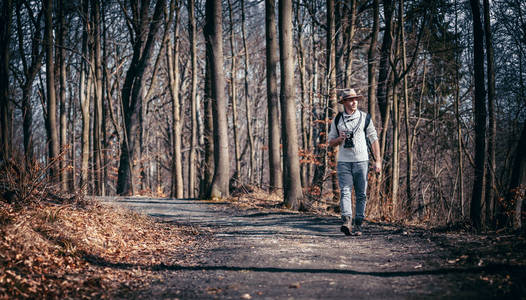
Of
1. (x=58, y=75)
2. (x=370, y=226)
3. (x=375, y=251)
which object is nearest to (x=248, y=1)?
(x=58, y=75)

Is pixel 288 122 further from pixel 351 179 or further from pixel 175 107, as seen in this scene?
pixel 175 107

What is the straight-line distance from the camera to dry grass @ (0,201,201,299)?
4395mm

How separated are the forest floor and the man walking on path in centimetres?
61

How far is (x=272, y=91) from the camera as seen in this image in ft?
45.4

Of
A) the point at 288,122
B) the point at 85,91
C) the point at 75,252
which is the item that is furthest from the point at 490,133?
the point at 85,91

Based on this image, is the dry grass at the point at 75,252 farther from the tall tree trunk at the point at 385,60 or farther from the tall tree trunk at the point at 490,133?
the tall tree trunk at the point at 385,60

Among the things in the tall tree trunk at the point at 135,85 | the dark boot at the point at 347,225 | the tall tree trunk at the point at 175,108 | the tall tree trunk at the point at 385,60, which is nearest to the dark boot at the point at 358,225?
the dark boot at the point at 347,225

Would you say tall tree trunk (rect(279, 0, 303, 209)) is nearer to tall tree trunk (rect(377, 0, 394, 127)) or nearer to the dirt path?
the dirt path

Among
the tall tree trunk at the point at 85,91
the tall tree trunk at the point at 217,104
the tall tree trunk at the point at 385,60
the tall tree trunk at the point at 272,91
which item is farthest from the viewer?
the tall tree trunk at the point at 85,91

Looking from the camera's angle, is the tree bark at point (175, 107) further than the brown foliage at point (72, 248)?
Yes

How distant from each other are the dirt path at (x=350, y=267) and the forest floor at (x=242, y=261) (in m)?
0.01

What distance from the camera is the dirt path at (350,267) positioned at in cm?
399

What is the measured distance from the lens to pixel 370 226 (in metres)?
8.12

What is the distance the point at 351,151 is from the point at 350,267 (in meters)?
2.48
